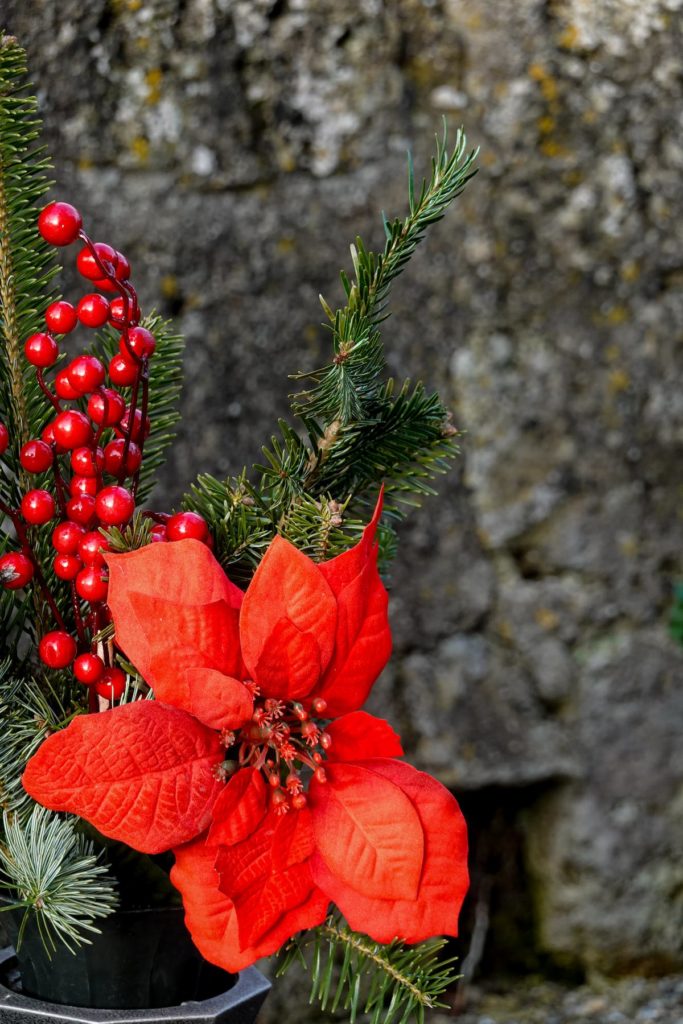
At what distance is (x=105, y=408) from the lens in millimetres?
405

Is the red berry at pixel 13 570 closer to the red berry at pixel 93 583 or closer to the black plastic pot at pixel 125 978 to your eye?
the red berry at pixel 93 583

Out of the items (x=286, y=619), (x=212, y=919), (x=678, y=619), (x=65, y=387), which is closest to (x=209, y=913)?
(x=212, y=919)

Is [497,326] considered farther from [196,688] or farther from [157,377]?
[196,688]

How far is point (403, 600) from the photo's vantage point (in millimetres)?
1050

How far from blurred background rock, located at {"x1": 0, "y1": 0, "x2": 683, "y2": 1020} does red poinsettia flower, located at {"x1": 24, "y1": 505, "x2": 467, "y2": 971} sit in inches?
24.2

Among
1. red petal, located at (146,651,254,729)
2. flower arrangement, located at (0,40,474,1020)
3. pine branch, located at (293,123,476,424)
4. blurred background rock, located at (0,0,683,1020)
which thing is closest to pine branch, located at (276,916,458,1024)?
flower arrangement, located at (0,40,474,1020)

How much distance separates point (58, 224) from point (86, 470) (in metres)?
0.10

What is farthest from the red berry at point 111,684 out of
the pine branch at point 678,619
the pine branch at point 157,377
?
the pine branch at point 678,619

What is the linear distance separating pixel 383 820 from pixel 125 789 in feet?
0.30

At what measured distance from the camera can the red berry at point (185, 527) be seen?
39 cm

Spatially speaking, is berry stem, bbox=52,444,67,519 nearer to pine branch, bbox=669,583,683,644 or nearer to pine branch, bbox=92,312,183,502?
pine branch, bbox=92,312,183,502

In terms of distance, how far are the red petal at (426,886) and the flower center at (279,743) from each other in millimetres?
24

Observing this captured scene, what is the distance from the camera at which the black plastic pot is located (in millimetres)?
388

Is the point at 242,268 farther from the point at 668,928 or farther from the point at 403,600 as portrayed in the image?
the point at 668,928
